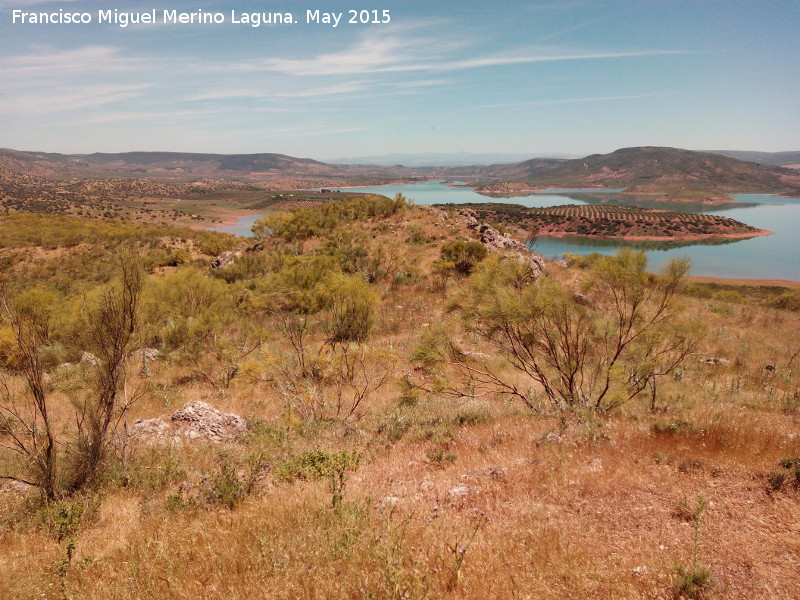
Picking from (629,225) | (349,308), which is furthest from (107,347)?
(629,225)

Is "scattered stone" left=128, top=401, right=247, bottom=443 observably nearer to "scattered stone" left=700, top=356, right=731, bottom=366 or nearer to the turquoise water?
"scattered stone" left=700, top=356, right=731, bottom=366

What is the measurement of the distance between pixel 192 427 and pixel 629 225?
323ft

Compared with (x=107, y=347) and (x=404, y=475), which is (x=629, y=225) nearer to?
(x=404, y=475)

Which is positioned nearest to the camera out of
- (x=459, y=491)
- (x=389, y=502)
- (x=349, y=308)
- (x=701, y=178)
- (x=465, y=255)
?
(x=389, y=502)

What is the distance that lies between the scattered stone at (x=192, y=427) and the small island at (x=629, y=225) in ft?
254

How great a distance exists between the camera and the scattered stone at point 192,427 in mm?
7066

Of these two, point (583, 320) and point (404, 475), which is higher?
point (583, 320)

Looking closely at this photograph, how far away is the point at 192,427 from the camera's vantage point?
747cm

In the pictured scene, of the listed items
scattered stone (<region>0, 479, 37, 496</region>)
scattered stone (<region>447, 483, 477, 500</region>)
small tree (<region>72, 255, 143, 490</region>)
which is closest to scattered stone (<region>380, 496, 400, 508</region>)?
scattered stone (<region>447, 483, 477, 500</region>)

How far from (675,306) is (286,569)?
30.7ft

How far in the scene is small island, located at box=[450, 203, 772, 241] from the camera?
81.2m

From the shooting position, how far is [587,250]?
65.7 meters

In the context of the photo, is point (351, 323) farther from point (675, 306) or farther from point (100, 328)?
point (675, 306)

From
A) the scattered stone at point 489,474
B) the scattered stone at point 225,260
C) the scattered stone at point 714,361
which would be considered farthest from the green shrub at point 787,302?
the scattered stone at point 225,260
